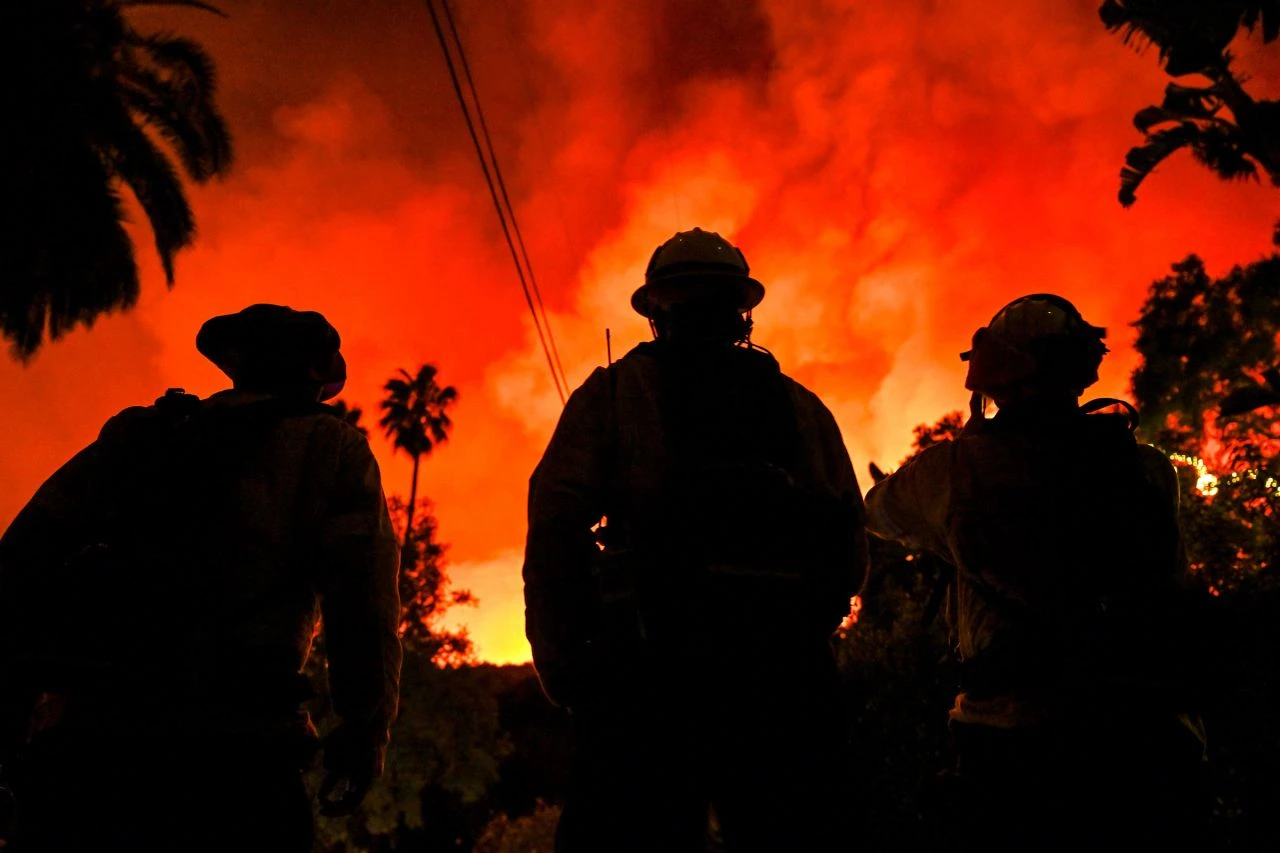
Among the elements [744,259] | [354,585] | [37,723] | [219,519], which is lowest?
[37,723]

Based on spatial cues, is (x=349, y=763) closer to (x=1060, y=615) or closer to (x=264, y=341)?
(x=264, y=341)

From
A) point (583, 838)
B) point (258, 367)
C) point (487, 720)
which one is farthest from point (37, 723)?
point (487, 720)

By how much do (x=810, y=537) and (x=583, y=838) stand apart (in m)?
0.96

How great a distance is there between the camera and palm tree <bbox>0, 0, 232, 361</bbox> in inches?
464

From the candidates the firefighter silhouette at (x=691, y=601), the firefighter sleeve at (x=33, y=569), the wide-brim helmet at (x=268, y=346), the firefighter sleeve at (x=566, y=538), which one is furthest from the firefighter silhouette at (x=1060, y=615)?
the firefighter sleeve at (x=33, y=569)

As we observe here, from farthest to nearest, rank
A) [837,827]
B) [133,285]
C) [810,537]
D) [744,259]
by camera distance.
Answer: [133,285] < [744,259] < [810,537] < [837,827]

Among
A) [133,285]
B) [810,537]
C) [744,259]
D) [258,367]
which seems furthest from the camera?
[133,285]

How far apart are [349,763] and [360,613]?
0.44 meters

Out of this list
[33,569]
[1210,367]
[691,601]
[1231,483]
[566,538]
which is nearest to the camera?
[691,601]

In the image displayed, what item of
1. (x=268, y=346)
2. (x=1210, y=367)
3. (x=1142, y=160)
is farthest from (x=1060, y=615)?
(x=1210, y=367)

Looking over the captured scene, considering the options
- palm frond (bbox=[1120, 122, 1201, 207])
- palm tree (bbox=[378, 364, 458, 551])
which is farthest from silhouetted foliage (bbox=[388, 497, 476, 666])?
palm frond (bbox=[1120, 122, 1201, 207])

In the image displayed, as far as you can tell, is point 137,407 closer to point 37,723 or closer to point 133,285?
point 37,723

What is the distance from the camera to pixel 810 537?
7.00ft

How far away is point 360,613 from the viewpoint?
237 cm
